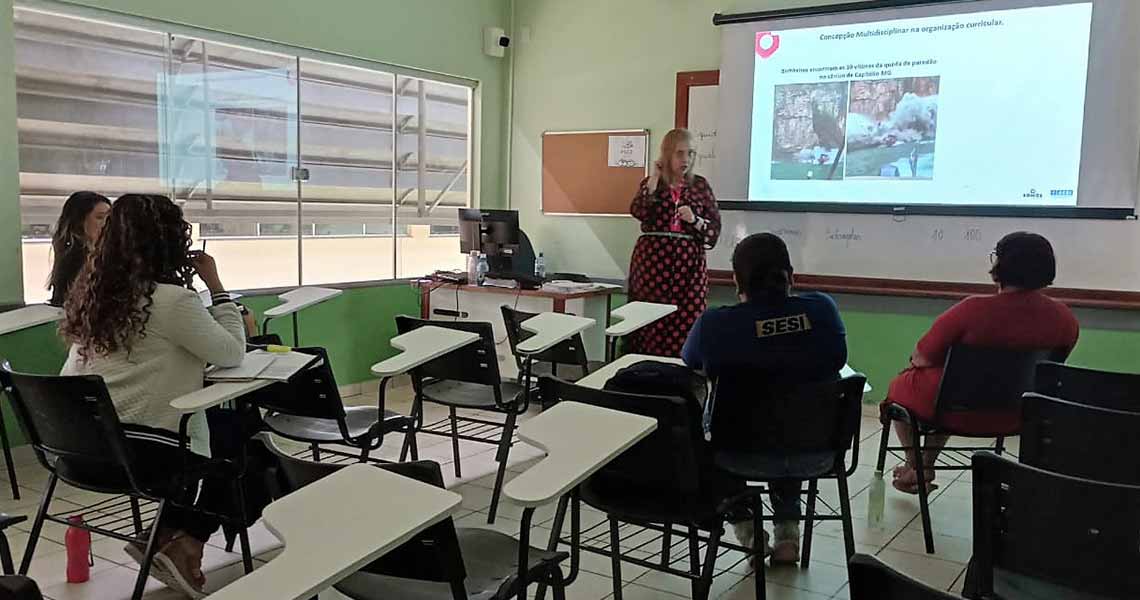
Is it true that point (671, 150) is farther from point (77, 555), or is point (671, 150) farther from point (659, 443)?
point (77, 555)

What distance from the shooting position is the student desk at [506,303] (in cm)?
523

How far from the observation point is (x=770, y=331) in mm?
2508

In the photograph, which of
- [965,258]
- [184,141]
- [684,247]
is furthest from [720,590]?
[184,141]

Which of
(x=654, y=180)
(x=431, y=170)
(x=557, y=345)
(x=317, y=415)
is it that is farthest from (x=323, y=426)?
(x=431, y=170)

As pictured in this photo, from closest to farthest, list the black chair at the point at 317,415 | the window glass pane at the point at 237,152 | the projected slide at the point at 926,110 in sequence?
the black chair at the point at 317,415 < the projected slide at the point at 926,110 < the window glass pane at the point at 237,152

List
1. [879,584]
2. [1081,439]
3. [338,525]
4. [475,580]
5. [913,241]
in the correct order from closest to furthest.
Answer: [879,584]
[338,525]
[475,580]
[1081,439]
[913,241]

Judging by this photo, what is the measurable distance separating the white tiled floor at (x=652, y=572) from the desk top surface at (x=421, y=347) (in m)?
0.62

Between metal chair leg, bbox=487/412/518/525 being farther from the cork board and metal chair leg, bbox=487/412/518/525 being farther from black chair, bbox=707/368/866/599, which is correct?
the cork board

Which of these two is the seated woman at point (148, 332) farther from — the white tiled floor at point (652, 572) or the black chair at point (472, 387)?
the black chair at point (472, 387)

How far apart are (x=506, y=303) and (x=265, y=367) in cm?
289

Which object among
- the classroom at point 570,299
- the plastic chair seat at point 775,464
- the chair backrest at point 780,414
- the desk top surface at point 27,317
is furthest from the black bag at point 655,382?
the desk top surface at point 27,317

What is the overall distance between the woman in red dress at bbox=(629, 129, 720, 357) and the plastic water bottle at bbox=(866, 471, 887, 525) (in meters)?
1.48

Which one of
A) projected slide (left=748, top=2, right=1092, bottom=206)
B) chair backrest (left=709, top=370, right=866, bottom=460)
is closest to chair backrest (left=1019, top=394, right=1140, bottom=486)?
chair backrest (left=709, top=370, right=866, bottom=460)

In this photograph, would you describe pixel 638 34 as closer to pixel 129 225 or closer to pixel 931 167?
pixel 931 167
